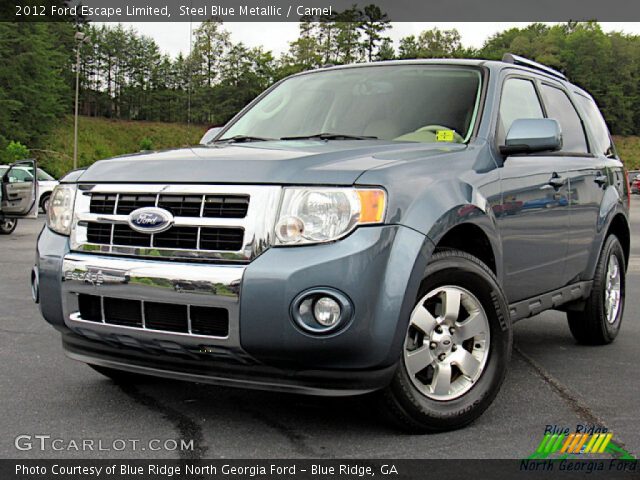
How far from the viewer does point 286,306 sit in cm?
331

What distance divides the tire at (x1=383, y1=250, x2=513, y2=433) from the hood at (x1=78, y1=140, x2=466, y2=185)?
1.79 feet

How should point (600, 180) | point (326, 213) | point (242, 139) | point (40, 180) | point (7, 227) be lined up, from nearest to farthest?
point (326, 213), point (242, 139), point (600, 180), point (7, 227), point (40, 180)

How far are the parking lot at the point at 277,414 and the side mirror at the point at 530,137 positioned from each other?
130 centimetres

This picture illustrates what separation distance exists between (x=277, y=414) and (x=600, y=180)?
2953 mm

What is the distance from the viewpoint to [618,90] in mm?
118875

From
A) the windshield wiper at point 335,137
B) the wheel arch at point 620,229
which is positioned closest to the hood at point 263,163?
the windshield wiper at point 335,137

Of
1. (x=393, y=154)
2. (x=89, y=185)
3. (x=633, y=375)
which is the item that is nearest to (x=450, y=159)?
(x=393, y=154)

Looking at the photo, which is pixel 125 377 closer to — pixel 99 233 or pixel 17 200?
pixel 99 233

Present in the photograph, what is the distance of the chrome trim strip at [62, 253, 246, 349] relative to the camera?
3375 millimetres

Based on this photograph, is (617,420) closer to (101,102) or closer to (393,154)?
(393,154)

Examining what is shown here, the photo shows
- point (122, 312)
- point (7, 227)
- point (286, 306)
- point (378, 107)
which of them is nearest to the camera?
point (286, 306)

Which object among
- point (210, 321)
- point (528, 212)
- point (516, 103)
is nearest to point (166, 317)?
point (210, 321)

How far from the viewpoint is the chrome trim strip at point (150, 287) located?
11.1 ft

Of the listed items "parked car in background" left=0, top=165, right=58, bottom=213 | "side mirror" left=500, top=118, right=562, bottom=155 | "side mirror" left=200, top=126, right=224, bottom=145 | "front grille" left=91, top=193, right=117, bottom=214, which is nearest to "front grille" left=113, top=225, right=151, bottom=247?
"front grille" left=91, top=193, right=117, bottom=214
